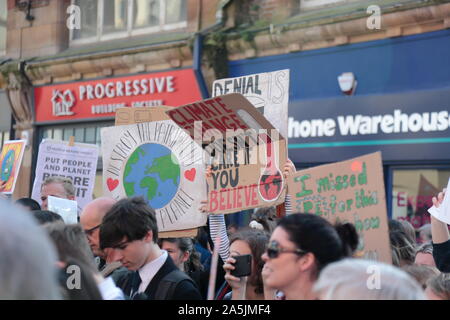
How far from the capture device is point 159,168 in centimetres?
520

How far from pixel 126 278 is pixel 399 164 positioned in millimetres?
6172

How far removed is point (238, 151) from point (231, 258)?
2.46 feet

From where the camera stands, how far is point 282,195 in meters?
4.42

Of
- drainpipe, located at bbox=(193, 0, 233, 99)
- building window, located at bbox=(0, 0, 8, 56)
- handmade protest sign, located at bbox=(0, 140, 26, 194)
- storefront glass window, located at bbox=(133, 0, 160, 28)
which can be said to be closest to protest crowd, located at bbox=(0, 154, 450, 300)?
handmade protest sign, located at bbox=(0, 140, 26, 194)

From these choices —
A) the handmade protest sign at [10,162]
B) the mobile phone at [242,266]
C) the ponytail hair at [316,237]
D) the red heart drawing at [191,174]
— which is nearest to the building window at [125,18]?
the handmade protest sign at [10,162]

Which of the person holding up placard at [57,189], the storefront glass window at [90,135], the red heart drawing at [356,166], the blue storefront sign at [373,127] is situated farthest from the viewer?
the storefront glass window at [90,135]

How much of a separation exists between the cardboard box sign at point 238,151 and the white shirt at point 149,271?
2.31ft

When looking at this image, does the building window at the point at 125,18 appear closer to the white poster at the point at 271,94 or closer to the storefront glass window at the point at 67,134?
the storefront glass window at the point at 67,134

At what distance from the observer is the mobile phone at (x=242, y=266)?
4051mm

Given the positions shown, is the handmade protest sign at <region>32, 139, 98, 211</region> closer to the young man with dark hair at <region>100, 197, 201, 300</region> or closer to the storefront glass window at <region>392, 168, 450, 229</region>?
the young man with dark hair at <region>100, 197, 201, 300</region>

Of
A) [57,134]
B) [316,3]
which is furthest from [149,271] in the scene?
[57,134]

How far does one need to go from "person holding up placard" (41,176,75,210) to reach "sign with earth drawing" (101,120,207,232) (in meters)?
0.87

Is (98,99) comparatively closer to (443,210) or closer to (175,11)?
(175,11)

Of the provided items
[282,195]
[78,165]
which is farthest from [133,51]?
→ [282,195]
